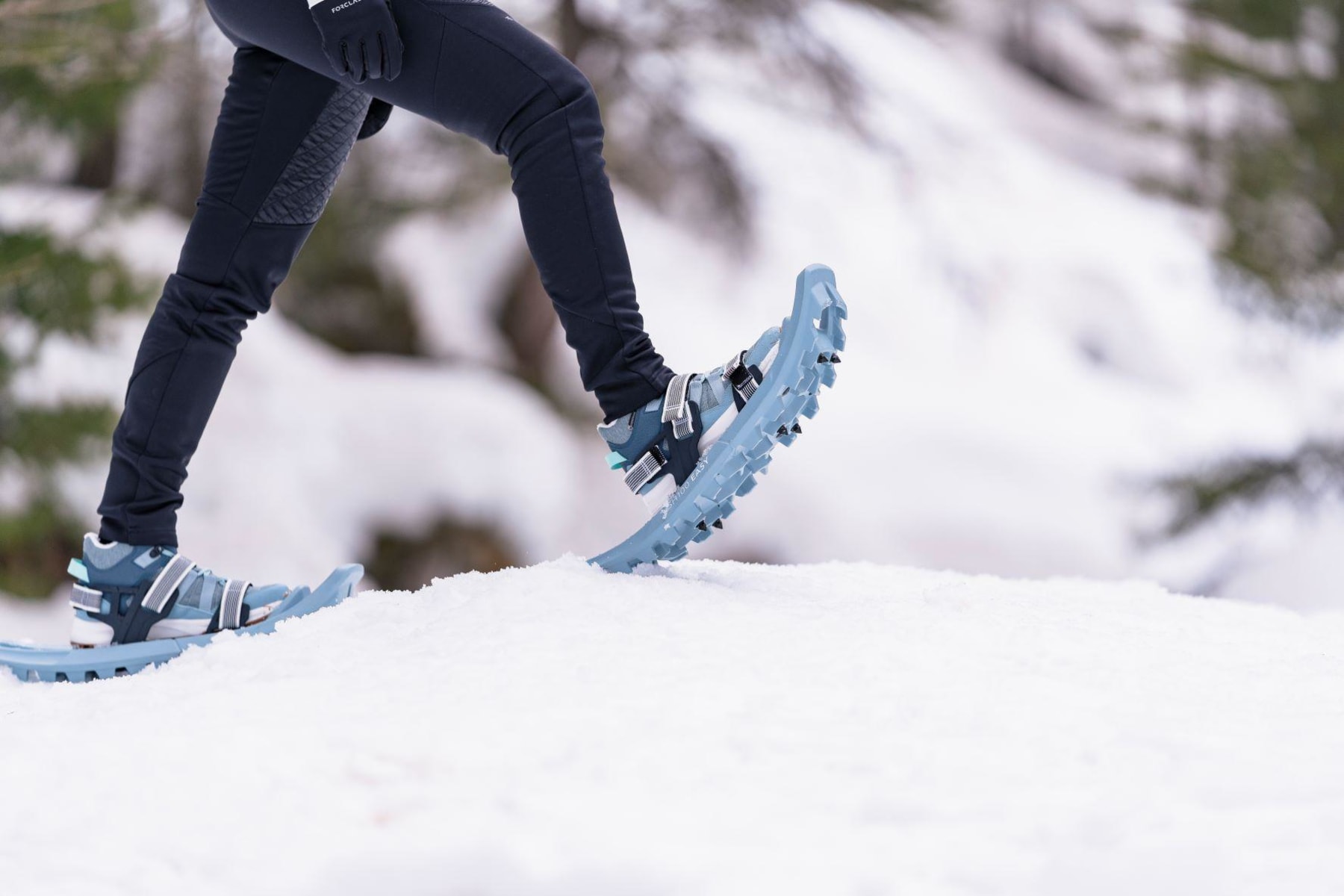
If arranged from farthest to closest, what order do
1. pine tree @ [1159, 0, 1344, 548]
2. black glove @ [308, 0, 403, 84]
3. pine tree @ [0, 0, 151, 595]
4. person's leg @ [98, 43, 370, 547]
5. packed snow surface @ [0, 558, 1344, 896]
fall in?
pine tree @ [1159, 0, 1344, 548]
pine tree @ [0, 0, 151, 595]
person's leg @ [98, 43, 370, 547]
black glove @ [308, 0, 403, 84]
packed snow surface @ [0, 558, 1344, 896]

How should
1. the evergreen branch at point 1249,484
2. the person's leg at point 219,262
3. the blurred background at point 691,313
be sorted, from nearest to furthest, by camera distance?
the person's leg at point 219,262, the blurred background at point 691,313, the evergreen branch at point 1249,484

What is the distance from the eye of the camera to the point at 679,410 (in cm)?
175

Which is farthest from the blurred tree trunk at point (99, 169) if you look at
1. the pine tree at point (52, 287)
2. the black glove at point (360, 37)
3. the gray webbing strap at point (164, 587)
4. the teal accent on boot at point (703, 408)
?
the teal accent on boot at point (703, 408)

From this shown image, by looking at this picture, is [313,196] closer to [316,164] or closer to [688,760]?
[316,164]

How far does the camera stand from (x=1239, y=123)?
26.3 ft

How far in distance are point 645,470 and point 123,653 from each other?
0.85 metres

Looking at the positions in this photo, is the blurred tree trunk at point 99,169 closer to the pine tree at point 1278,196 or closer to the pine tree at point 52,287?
the pine tree at point 52,287

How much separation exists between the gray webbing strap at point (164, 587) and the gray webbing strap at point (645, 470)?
28.5 inches

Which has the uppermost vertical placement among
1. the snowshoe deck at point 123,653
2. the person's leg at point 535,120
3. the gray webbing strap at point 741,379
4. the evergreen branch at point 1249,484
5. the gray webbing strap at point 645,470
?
the evergreen branch at point 1249,484

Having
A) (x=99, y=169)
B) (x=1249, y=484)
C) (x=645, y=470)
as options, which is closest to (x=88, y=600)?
(x=645, y=470)

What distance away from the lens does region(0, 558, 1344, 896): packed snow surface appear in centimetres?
102

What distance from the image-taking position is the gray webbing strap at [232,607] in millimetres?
1883

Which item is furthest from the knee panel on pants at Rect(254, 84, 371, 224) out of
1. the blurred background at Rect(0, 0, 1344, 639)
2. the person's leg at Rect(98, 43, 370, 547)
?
the blurred background at Rect(0, 0, 1344, 639)

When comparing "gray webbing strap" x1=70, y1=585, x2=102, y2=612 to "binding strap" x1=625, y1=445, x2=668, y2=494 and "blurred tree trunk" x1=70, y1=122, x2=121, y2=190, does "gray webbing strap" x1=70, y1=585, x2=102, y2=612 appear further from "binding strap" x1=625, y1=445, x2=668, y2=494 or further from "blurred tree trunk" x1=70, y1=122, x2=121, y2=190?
"blurred tree trunk" x1=70, y1=122, x2=121, y2=190
